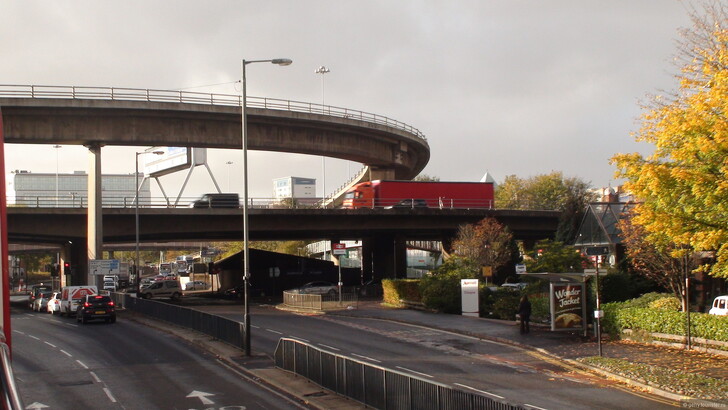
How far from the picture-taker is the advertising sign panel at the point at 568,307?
28641 mm

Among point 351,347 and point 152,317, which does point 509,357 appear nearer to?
point 351,347

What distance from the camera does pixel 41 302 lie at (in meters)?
55.2

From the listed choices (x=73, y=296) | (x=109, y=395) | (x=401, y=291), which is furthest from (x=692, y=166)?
(x=73, y=296)

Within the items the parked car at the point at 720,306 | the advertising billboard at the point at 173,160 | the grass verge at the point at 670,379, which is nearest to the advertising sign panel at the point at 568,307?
the parked car at the point at 720,306

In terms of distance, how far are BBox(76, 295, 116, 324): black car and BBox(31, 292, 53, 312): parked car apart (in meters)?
17.7

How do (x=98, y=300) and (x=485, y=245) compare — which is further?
(x=485, y=245)

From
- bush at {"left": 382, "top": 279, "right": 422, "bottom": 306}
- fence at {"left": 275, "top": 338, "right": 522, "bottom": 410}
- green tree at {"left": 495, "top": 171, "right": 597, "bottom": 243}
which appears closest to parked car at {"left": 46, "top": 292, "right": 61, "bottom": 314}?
bush at {"left": 382, "top": 279, "right": 422, "bottom": 306}

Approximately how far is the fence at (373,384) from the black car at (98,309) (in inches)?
847

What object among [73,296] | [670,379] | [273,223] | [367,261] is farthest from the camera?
[367,261]

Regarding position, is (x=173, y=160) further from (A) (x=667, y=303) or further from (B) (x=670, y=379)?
(B) (x=670, y=379)

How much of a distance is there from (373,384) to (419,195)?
160 ft

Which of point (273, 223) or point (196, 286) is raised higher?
point (273, 223)

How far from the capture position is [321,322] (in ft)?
124

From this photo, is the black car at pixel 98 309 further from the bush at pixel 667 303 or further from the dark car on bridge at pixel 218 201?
the bush at pixel 667 303
